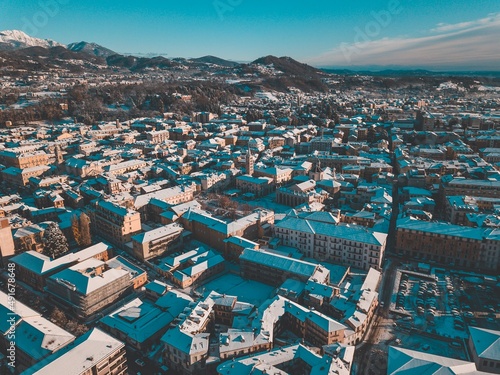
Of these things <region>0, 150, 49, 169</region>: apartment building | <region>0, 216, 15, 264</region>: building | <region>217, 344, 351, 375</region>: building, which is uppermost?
<region>0, 150, 49, 169</region>: apartment building

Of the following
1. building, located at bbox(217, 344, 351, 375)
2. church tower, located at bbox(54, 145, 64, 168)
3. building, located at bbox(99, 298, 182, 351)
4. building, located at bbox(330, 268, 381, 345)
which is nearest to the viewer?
building, located at bbox(217, 344, 351, 375)

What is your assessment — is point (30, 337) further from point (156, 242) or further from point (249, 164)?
point (249, 164)

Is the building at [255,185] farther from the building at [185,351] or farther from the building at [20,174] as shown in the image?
the building at [20,174]

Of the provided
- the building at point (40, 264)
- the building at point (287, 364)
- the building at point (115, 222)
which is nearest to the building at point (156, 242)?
the building at point (115, 222)

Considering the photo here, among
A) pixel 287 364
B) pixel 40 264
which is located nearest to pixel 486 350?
pixel 287 364

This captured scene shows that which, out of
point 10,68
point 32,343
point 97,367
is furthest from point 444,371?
point 10,68

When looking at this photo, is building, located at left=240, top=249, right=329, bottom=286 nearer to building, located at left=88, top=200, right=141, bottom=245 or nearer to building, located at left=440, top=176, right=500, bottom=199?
building, located at left=88, top=200, right=141, bottom=245

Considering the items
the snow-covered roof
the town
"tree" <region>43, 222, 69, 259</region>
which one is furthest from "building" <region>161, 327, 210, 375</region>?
"tree" <region>43, 222, 69, 259</region>
